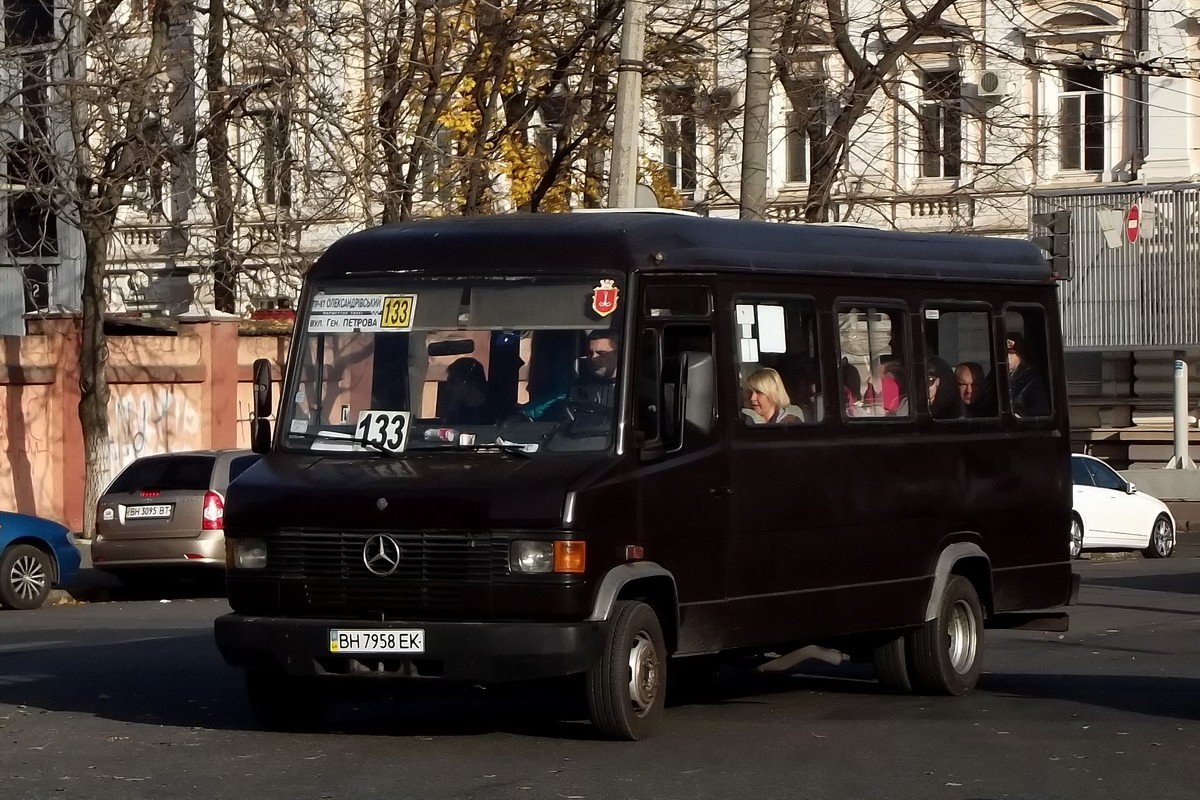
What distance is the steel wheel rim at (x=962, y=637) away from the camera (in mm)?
11750

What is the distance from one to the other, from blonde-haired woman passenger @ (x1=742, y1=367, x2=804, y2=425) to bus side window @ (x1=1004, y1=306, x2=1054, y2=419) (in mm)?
2118

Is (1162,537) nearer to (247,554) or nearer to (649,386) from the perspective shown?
(649,386)

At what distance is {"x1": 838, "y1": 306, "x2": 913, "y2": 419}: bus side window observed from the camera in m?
11.0

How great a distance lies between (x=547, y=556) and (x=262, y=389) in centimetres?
182

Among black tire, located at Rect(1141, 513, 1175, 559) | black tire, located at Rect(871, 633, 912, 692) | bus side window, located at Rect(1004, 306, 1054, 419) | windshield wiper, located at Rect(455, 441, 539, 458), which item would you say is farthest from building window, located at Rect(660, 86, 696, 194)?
windshield wiper, located at Rect(455, 441, 539, 458)

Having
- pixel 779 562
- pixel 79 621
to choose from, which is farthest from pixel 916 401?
pixel 79 621

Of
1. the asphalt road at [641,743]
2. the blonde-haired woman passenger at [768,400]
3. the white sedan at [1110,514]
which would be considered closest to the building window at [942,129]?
the white sedan at [1110,514]

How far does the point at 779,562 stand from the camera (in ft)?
34.3

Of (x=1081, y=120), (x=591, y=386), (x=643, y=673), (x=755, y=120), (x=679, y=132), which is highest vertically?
(x=1081, y=120)

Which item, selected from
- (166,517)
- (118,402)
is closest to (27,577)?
(166,517)

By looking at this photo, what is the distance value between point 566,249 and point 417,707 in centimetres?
288

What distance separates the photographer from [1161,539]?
2759cm

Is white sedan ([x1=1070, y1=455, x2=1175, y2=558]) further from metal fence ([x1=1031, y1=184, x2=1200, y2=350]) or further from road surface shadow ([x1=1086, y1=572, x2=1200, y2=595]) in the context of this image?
metal fence ([x1=1031, y1=184, x2=1200, y2=350])

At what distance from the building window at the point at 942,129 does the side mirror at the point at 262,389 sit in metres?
23.3
